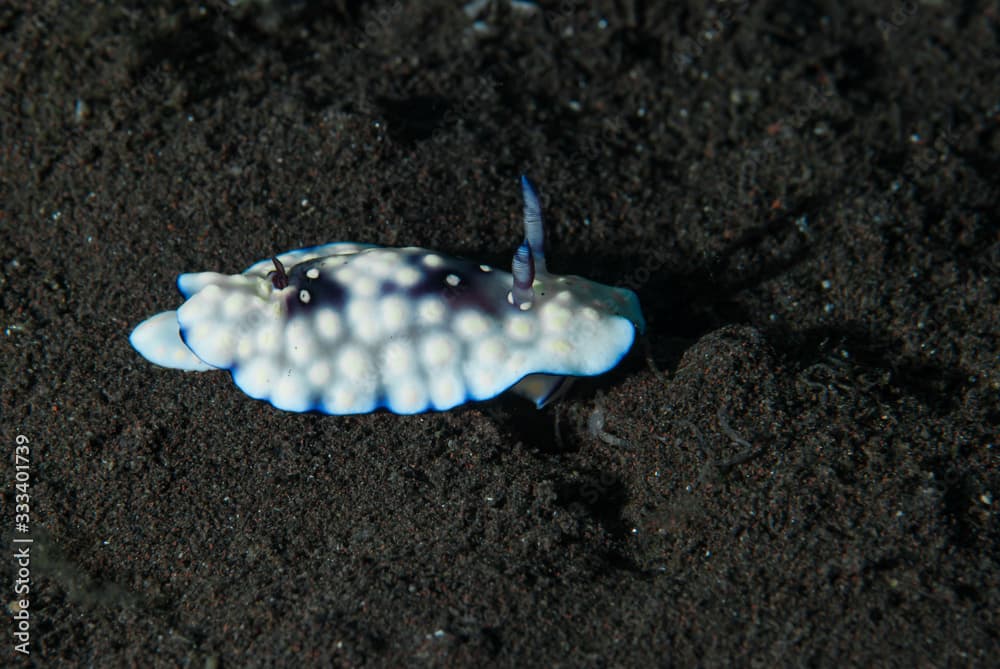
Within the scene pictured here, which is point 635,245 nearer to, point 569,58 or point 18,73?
point 569,58

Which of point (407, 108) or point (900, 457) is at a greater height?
point (407, 108)

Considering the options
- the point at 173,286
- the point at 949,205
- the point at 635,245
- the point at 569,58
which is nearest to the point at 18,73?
the point at 173,286

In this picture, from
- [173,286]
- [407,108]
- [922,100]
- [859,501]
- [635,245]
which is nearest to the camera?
[859,501]

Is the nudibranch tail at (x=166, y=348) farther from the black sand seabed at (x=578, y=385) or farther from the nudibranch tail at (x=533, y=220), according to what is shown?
the nudibranch tail at (x=533, y=220)

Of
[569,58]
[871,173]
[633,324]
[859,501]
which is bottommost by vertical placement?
[859,501]

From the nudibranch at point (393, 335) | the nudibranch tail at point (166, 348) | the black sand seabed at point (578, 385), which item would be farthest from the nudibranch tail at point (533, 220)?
the nudibranch tail at point (166, 348)

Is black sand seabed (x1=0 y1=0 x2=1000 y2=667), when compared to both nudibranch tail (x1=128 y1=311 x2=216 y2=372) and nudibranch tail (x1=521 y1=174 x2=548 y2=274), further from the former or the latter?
nudibranch tail (x1=521 y1=174 x2=548 y2=274)

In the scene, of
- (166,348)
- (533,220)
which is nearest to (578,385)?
(533,220)
